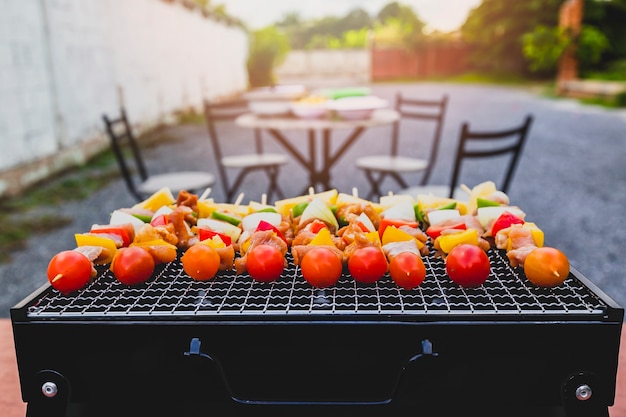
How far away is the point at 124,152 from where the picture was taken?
12.0 metres

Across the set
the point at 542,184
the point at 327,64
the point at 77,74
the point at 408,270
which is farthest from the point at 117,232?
the point at 327,64

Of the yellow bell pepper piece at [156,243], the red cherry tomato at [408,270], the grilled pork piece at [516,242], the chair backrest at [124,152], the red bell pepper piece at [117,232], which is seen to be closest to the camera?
the red cherry tomato at [408,270]

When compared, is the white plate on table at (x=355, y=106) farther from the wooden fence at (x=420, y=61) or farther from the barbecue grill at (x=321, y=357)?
the wooden fence at (x=420, y=61)

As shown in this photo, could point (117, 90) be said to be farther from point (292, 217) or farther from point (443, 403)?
point (443, 403)

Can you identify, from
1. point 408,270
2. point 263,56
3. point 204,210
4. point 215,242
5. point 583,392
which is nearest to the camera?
point 583,392

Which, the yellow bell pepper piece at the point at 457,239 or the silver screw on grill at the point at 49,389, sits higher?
the yellow bell pepper piece at the point at 457,239

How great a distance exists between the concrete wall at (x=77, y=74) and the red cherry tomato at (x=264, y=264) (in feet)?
25.7

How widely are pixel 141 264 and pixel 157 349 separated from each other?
279mm

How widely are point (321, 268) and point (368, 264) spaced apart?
0.13 metres

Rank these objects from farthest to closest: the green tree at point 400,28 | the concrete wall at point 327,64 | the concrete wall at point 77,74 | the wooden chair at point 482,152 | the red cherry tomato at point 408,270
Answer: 1. the concrete wall at point 327,64
2. the green tree at point 400,28
3. the concrete wall at point 77,74
4. the wooden chair at point 482,152
5. the red cherry tomato at point 408,270

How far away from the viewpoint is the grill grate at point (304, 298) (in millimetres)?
1309

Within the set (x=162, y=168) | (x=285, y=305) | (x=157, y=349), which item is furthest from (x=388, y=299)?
(x=162, y=168)

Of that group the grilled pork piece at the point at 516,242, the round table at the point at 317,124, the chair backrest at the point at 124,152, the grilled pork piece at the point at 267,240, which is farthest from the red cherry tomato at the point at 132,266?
the chair backrest at the point at 124,152

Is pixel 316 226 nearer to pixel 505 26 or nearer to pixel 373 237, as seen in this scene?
pixel 373 237
